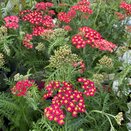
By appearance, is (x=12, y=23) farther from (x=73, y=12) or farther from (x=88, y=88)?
(x=88, y=88)

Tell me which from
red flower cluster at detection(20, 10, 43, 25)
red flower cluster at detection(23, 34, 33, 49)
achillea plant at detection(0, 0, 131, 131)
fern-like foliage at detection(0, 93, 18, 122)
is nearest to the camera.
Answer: achillea plant at detection(0, 0, 131, 131)

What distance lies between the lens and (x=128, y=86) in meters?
2.56

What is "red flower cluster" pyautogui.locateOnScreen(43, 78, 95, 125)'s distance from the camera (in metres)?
2.05

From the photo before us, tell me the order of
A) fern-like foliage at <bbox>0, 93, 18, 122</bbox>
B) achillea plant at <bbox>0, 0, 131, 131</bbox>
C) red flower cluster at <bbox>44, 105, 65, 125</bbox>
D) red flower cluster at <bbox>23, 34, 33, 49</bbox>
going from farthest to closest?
red flower cluster at <bbox>23, 34, 33, 49</bbox> < fern-like foliage at <bbox>0, 93, 18, 122</bbox> < achillea plant at <bbox>0, 0, 131, 131</bbox> < red flower cluster at <bbox>44, 105, 65, 125</bbox>

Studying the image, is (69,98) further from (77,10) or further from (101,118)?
(77,10)

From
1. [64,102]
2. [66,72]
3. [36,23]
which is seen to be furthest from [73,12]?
[64,102]

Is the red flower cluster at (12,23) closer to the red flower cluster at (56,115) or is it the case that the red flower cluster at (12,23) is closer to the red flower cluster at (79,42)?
the red flower cluster at (79,42)

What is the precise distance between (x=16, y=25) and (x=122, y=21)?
3.41ft

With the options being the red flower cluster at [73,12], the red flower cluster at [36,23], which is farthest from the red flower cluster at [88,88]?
the red flower cluster at [73,12]

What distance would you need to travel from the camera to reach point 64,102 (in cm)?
210

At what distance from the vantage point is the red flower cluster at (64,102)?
80.7 inches

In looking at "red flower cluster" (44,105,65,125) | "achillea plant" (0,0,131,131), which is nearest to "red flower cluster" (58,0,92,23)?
"achillea plant" (0,0,131,131)

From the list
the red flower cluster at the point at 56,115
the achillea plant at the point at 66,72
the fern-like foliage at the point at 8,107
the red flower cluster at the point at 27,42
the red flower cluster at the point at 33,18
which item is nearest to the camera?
the red flower cluster at the point at 56,115

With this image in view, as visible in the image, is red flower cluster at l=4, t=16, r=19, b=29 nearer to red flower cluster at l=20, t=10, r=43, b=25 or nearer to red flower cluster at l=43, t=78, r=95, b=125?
red flower cluster at l=20, t=10, r=43, b=25
